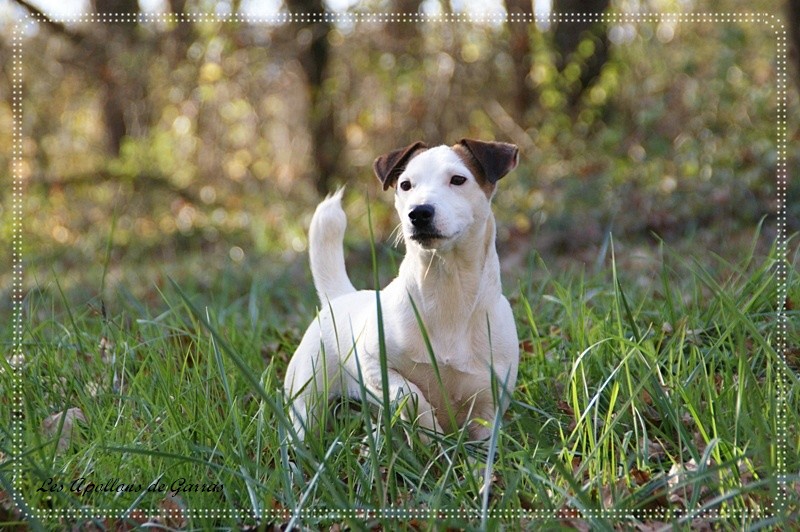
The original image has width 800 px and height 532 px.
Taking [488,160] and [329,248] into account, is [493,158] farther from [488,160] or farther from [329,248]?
[329,248]

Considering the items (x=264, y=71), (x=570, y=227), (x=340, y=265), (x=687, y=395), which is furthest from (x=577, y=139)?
(x=687, y=395)

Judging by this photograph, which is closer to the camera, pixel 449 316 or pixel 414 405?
pixel 414 405

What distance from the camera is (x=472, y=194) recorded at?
3.12m

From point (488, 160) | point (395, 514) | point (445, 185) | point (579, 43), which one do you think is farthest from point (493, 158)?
point (579, 43)

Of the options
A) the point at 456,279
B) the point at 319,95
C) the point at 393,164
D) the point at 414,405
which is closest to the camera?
the point at 414,405

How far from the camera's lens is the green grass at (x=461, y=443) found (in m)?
2.47

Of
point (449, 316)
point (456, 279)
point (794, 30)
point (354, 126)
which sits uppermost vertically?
point (794, 30)

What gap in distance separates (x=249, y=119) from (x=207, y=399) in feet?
30.5

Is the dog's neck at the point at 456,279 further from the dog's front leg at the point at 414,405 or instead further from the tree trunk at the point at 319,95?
the tree trunk at the point at 319,95

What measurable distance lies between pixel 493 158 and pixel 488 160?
0.7 inches

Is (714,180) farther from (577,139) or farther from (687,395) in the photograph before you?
(687,395)

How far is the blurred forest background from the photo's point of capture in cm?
792

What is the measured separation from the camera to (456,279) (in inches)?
125

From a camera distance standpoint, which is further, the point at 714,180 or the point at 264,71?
the point at 264,71
